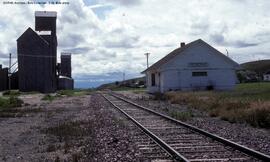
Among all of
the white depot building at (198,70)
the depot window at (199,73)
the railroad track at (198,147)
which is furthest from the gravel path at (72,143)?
the depot window at (199,73)

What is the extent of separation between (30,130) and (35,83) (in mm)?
58395

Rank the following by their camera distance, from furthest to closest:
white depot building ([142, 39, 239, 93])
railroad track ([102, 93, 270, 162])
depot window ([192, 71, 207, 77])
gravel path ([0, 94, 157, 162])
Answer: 1. depot window ([192, 71, 207, 77])
2. white depot building ([142, 39, 239, 93])
3. gravel path ([0, 94, 157, 162])
4. railroad track ([102, 93, 270, 162])

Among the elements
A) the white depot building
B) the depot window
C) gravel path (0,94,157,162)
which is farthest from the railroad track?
the depot window

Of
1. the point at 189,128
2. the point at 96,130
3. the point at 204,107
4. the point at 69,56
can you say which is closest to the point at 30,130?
the point at 96,130

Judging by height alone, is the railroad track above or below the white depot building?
below

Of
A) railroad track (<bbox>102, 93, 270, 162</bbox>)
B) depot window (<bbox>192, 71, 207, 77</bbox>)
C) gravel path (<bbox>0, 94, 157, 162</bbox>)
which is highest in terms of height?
depot window (<bbox>192, 71, 207, 77</bbox>)

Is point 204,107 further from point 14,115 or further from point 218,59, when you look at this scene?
point 218,59

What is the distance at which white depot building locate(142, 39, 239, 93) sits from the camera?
53.6 m

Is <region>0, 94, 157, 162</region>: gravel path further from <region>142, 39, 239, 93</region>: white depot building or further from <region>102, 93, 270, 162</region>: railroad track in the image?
<region>142, 39, 239, 93</region>: white depot building

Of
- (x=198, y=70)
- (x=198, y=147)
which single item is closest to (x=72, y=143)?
(x=198, y=147)

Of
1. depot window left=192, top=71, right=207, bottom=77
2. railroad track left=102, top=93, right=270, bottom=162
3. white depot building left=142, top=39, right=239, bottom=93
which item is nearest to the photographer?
railroad track left=102, top=93, right=270, bottom=162

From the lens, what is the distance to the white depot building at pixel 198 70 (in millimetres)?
53562

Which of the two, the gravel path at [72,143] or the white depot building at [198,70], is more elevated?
the white depot building at [198,70]

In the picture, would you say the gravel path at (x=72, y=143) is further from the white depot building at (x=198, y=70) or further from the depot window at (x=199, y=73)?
the depot window at (x=199, y=73)
